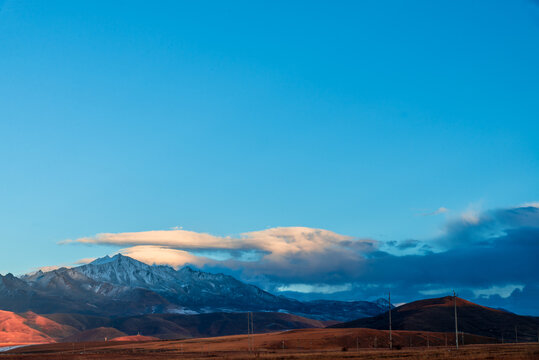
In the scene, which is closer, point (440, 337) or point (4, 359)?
point (4, 359)

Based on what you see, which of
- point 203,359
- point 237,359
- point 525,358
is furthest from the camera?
point 203,359

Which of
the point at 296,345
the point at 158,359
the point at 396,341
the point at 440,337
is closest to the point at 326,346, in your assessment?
the point at 296,345

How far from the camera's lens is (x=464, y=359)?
7600cm

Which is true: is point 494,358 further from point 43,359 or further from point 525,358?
point 43,359

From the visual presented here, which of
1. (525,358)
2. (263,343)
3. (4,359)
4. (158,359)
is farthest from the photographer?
(263,343)

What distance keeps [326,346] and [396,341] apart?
70.5 ft

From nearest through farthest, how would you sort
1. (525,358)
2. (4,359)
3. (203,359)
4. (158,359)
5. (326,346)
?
(525,358) → (203,359) → (158,359) → (4,359) → (326,346)

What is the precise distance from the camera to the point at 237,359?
303 feet

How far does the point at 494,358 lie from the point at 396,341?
96754mm

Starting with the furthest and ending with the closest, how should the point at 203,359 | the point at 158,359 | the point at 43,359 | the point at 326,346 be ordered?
1. the point at 326,346
2. the point at 43,359
3. the point at 158,359
4. the point at 203,359

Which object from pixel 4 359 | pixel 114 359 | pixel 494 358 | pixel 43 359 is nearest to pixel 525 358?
pixel 494 358

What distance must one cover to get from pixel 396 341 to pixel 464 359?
319ft

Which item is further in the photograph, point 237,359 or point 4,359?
point 4,359

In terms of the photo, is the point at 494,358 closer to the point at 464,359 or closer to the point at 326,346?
the point at 464,359
